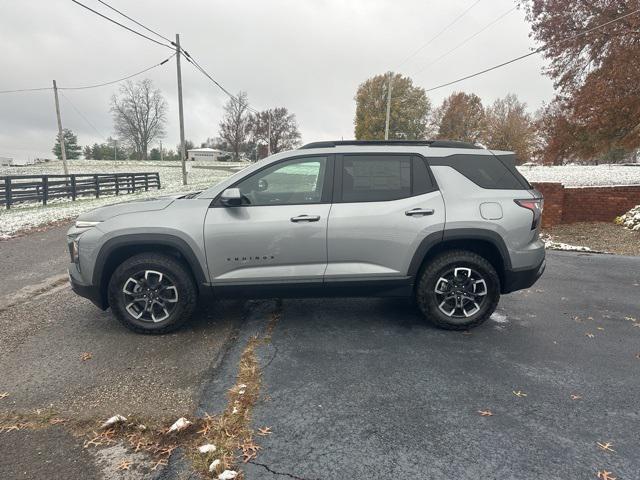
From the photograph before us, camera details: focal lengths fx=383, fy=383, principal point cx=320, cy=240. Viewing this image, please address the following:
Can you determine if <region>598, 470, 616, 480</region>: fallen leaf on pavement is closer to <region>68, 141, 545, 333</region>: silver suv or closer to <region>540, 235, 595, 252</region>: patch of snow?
<region>68, 141, 545, 333</region>: silver suv

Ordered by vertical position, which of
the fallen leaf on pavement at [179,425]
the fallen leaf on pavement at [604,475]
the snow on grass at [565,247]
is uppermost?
the snow on grass at [565,247]

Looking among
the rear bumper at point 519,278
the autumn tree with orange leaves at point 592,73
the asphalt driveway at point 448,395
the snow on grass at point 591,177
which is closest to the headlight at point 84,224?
the asphalt driveway at point 448,395

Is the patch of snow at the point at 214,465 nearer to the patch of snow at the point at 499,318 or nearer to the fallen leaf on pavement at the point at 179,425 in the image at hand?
the fallen leaf on pavement at the point at 179,425

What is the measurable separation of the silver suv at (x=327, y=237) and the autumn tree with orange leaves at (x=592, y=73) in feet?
36.2

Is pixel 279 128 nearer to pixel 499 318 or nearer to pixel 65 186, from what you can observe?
pixel 65 186

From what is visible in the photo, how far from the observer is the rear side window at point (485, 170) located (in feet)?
12.3

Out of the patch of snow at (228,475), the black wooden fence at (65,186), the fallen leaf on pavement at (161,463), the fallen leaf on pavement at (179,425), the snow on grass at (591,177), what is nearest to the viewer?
the patch of snow at (228,475)

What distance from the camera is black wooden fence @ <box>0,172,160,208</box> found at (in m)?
13.0

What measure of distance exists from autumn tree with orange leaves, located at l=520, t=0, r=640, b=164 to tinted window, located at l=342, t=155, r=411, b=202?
11.7 meters

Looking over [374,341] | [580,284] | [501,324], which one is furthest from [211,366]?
[580,284]

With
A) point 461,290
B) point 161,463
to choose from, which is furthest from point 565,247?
point 161,463

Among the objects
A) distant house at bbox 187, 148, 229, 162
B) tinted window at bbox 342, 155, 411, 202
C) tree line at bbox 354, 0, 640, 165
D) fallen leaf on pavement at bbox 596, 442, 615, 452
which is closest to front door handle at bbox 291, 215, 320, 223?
tinted window at bbox 342, 155, 411, 202

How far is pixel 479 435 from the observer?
235 cm

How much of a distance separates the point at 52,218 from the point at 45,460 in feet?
36.0
